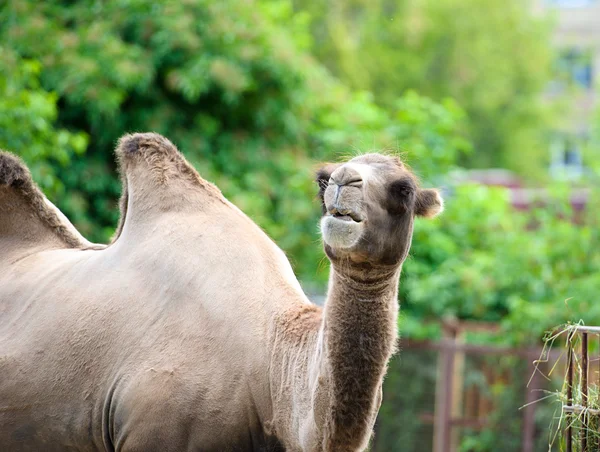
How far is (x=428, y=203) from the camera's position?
4.21 meters

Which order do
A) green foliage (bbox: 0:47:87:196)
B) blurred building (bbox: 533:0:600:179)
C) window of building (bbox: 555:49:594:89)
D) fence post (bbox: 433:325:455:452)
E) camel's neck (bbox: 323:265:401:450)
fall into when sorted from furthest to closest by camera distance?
blurred building (bbox: 533:0:600:179)
window of building (bbox: 555:49:594:89)
fence post (bbox: 433:325:455:452)
green foliage (bbox: 0:47:87:196)
camel's neck (bbox: 323:265:401:450)

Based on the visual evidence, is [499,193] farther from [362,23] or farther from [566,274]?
[362,23]

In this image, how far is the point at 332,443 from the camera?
3980 millimetres

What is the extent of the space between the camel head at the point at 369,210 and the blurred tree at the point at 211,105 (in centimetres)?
583

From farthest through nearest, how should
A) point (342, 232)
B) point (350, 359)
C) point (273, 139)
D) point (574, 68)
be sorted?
point (574, 68) < point (273, 139) < point (350, 359) < point (342, 232)

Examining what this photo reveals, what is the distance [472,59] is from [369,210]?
28.4 metres

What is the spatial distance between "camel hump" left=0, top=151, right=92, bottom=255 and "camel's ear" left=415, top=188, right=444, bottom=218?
7.09 feet

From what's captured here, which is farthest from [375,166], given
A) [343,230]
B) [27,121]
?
[27,121]

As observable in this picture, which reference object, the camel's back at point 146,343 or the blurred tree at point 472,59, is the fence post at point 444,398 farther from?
the blurred tree at point 472,59

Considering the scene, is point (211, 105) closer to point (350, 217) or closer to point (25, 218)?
point (25, 218)

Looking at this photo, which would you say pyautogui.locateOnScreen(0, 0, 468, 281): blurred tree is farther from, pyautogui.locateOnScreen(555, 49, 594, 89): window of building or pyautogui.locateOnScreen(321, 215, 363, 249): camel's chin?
pyautogui.locateOnScreen(555, 49, 594, 89): window of building

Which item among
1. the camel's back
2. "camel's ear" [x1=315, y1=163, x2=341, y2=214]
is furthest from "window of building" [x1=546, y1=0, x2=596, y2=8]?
"camel's ear" [x1=315, y1=163, x2=341, y2=214]

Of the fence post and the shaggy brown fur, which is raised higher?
the shaggy brown fur

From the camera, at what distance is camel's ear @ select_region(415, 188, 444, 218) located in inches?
165
